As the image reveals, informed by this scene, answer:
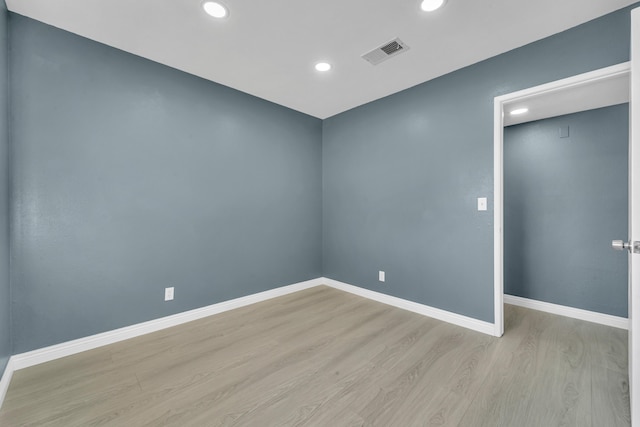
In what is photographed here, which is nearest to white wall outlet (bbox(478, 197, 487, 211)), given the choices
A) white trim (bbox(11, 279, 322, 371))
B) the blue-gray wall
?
the blue-gray wall

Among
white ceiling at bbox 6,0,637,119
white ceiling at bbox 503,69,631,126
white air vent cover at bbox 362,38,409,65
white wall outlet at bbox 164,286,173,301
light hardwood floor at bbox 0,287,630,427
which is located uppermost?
white ceiling at bbox 6,0,637,119

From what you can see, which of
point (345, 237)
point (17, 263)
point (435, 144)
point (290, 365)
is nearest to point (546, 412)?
point (290, 365)

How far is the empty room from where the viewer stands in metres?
1.68

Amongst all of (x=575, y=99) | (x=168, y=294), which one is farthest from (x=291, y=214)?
(x=575, y=99)

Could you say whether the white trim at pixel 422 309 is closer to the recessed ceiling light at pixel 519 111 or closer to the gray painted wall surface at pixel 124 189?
the gray painted wall surface at pixel 124 189

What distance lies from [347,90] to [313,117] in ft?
3.16

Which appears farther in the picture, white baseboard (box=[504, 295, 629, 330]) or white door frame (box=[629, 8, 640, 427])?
white baseboard (box=[504, 295, 629, 330])

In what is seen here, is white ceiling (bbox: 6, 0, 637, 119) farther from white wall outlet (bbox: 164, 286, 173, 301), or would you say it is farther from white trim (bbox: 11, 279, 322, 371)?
white trim (bbox: 11, 279, 322, 371)

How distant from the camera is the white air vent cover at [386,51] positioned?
7.20 feet

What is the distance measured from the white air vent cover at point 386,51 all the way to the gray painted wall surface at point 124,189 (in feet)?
4.91

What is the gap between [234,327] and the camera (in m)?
2.58

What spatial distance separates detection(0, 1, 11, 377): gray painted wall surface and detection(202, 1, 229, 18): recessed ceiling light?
4.30 feet

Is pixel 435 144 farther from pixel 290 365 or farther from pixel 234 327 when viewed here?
pixel 234 327

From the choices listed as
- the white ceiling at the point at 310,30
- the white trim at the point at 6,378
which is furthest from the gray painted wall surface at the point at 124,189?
the white ceiling at the point at 310,30
